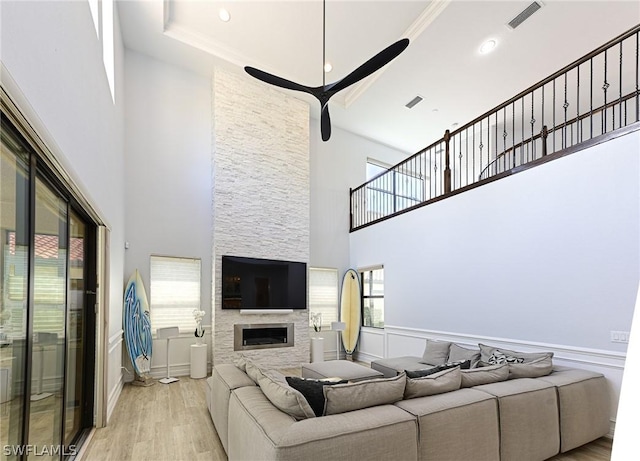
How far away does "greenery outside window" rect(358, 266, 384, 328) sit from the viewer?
7645mm

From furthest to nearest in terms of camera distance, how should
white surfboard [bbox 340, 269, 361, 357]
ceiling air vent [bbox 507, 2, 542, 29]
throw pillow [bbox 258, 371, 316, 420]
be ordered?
white surfboard [bbox 340, 269, 361, 357]
ceiling air vent [bbox 507, 2, 542, 29]
throw pillow [bbox 258, 371, 316, 420]

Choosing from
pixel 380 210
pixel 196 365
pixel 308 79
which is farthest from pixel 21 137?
pixel 380 210

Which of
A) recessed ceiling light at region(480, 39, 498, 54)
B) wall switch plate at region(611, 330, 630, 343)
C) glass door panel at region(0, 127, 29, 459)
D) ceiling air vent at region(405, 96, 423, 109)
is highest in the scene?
recessed ceiling light at region(480, 39, 498, 54)

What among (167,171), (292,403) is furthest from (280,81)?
(167,171)

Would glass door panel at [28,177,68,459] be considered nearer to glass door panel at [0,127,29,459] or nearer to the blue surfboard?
glass door panel at [0,127,29,459]

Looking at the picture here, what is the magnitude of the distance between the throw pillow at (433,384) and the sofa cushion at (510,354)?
141 cm

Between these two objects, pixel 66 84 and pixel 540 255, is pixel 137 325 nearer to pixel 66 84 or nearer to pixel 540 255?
pixel 66 84

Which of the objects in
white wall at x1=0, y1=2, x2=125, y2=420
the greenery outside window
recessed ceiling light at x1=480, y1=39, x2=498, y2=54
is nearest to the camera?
white wall at x1=0, y1=2, x2=125, y2=420

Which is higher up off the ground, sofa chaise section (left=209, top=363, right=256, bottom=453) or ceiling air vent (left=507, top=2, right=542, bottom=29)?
ceiling air vent (left=507, top=2, right=542, bottom=29)

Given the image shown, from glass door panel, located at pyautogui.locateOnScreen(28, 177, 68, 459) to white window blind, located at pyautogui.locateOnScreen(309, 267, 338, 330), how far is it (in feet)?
18.9

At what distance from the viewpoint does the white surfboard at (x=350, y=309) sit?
26.1 ft

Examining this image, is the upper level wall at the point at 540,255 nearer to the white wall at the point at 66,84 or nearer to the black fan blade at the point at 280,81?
the black fan blade at the point at 280,81

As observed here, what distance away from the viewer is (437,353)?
5172 millimetres

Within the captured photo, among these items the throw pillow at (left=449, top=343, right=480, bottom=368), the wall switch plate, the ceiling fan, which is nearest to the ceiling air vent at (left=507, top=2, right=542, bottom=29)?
the ceiling fan
